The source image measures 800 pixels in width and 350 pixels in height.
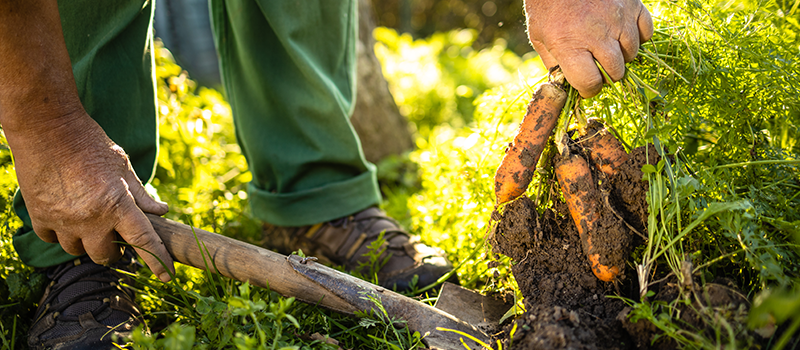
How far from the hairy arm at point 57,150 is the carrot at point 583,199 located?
138 cm

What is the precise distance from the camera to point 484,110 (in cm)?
207

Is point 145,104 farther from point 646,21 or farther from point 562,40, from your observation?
point 646,21

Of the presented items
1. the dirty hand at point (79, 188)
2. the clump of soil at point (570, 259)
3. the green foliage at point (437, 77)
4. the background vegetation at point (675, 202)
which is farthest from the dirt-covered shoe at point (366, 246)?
the green foliage at point (437, 77)

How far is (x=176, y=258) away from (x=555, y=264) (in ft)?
4.32

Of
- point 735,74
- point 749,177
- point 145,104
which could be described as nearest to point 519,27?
point 735,74

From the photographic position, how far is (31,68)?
4.41 ft

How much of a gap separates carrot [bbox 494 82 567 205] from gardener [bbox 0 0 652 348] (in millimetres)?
87

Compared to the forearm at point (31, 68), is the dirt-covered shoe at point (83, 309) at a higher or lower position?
lower

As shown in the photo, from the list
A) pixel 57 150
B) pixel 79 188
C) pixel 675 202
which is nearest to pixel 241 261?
pixel 79 188

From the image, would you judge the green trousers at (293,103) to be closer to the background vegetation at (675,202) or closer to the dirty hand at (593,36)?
the background vegetation at (675,202)

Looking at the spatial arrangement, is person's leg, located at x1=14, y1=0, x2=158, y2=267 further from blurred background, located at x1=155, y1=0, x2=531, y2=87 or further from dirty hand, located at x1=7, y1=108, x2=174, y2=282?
blurred background, located at x1=155, y1=0, x2=531, y2=87

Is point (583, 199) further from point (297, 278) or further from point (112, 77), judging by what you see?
point (112, 77)

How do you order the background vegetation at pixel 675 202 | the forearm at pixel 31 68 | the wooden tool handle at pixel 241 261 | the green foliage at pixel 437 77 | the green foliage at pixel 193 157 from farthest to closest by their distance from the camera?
the green foliage at pixel 437 77, the green foliage at pixel 193 157, the wooden tool handle at pixel 241 261, the forearm at pixel 31 68, the background vegetation at pixel 675 202

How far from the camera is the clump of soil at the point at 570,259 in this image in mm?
1234
